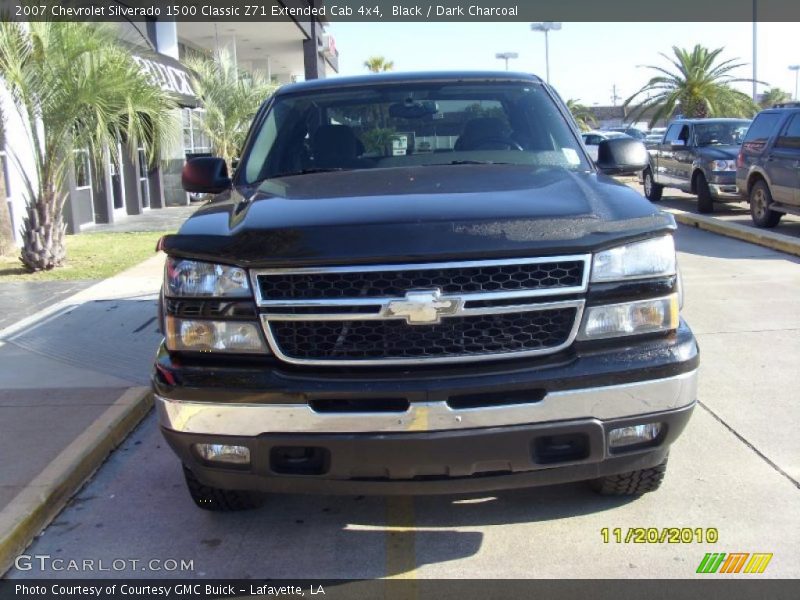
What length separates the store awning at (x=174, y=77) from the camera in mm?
16688

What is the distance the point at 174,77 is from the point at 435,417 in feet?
56.4

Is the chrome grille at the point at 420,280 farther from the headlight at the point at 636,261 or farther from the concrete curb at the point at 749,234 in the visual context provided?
the concrete curb at the point at 749,234

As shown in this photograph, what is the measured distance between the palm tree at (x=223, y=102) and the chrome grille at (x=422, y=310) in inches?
750

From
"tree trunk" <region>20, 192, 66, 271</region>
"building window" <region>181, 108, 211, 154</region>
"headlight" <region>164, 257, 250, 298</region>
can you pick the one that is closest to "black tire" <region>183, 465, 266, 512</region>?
"headlight" <region>164, 257, 250, 298</region>

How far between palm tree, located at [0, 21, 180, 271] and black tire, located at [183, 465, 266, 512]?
704 centimetres

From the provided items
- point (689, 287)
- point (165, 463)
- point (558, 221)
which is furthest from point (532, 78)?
Result: point (689, 287)

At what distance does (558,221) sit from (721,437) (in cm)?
216

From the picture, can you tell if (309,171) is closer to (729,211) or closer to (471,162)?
(471,162)

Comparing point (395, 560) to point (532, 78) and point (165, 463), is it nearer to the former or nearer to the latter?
point (165, 463)

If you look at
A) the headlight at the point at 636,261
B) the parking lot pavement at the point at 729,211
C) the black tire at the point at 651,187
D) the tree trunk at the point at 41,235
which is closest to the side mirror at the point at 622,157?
the headlight at the point at 636,261

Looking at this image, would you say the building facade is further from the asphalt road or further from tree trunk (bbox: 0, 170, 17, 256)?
the asphalt road

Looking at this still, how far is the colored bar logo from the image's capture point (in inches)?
131

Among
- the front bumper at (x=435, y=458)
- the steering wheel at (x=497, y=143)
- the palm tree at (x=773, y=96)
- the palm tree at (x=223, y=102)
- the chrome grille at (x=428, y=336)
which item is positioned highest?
the palm tree at (x=773, y=96)

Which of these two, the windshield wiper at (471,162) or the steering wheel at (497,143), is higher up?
the steering wheel at (497,143)
